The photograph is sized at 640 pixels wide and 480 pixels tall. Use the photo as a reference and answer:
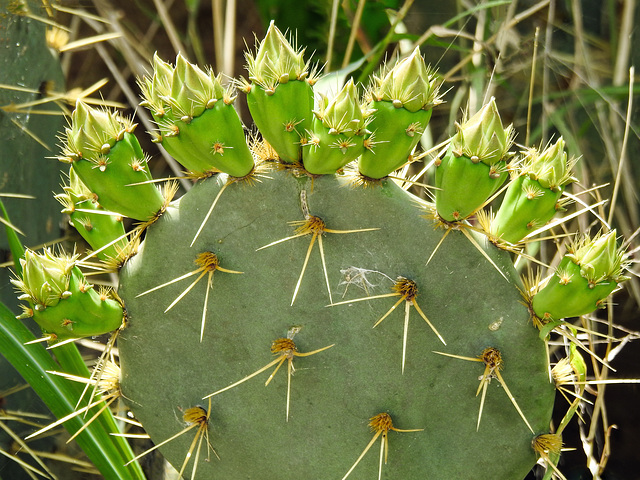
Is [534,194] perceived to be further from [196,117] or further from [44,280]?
[44,280]

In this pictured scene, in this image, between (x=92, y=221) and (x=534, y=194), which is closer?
(x=534, y=194)

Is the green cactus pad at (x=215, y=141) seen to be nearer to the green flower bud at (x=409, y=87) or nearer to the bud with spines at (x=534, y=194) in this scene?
the green flower bud at (x=409, y=87)

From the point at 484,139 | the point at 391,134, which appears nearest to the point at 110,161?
the point at 391,134

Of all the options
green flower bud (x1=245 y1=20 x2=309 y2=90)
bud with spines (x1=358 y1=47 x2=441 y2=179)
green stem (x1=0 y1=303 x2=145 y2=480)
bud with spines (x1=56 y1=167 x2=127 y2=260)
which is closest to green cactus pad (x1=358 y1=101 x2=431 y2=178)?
bud with spines (x1=358 y1=47 x2=441 y2=179)

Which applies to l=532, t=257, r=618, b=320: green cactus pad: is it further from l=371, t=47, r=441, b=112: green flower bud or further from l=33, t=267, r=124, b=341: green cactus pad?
l=33, t=267, r=124, b=341: green cactus pad

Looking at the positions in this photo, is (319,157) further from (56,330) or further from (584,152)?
(584,152)

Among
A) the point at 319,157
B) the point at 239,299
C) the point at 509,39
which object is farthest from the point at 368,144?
the point at 509,39
